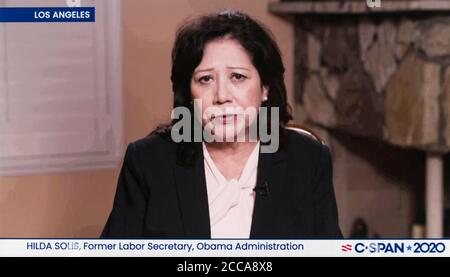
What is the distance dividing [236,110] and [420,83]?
59 centimetres

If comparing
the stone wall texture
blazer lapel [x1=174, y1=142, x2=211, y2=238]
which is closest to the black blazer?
blazer lapel [x1=174, y1=142, x2=211, y2=238]

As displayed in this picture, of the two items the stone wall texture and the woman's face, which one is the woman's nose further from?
the stone wall texture

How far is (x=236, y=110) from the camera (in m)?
0.93

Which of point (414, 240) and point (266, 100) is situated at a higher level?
point (266, 100)

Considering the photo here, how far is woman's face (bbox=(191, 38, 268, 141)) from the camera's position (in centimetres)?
92

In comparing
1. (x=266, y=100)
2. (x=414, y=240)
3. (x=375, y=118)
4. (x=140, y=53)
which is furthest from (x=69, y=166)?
(x=375, y=118)

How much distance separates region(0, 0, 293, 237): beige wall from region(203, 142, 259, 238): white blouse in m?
0.11

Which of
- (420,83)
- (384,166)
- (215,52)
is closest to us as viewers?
(215,52)

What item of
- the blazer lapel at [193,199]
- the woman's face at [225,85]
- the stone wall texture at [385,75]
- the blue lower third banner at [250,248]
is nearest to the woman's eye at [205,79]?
the woman's face at [225,85]

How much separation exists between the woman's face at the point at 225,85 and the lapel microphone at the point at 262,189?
89 mm

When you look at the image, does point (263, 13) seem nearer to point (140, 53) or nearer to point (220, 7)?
point (220, 7)

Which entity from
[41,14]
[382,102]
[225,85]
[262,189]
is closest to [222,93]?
[225,85]

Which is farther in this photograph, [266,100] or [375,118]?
[375,118]

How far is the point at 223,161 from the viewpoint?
0.95 meters
